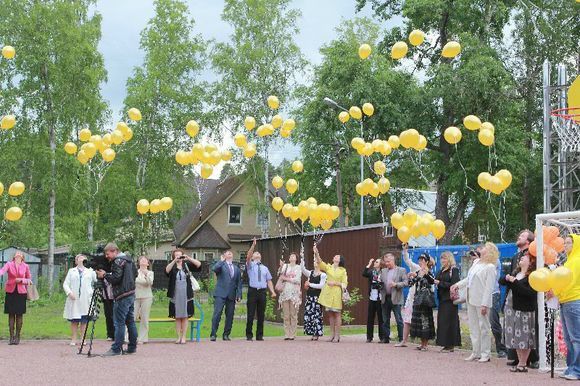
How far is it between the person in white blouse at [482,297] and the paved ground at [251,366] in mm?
294

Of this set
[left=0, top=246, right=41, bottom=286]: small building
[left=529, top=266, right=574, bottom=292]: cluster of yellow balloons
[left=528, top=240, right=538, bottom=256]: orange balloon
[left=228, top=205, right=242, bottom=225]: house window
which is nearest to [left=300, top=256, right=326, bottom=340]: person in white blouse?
[left=528, top=240, right=538, bottom=256]: orange balloon

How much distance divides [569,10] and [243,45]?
50.3 ft

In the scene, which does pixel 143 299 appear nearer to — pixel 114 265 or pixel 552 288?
pixel 114 265

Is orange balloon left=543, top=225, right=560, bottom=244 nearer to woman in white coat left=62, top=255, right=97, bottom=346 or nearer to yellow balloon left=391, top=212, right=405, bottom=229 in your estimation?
yellow balloon left=391, top=212, right=405, bottom=229

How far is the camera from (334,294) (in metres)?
16.1

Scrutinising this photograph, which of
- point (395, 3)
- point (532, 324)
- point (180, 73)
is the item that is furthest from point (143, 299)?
point (180, 73)

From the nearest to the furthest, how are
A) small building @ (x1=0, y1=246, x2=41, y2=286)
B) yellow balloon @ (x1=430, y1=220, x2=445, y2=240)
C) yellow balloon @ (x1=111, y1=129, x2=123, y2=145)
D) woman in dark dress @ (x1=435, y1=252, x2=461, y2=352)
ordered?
woman in dark dress @ (x1=435, y1=252, x2=461, y2=352)
yellow balloon @ (x1=430, y1=220, x2=445, y2=240)
yellow balloon @ (x1=111, y1=129, x2=123, y2=145)
small building @ (x1=0, y1=246, x2=41, y2=286)

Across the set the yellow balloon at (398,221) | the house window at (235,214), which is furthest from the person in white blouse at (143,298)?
the house window at (235,214)

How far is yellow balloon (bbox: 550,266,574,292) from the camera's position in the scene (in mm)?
9637

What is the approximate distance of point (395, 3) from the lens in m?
34.3

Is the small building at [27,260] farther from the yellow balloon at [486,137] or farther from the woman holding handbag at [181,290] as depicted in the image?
the yellow balloon at [486,137]

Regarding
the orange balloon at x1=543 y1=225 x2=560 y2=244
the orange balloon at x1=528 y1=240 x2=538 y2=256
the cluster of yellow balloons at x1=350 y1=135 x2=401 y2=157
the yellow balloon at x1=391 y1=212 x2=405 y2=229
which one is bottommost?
the orange balloon at x1=528 y1=240 x2=538 y2=256

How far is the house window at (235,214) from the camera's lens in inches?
2132

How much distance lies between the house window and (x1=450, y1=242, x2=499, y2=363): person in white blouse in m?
42.0
